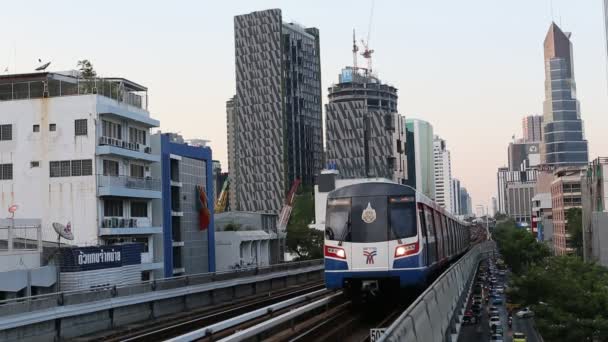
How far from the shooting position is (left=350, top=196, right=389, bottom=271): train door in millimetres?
20891

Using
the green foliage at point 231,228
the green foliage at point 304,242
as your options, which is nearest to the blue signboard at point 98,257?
the green foliage at point 231,228

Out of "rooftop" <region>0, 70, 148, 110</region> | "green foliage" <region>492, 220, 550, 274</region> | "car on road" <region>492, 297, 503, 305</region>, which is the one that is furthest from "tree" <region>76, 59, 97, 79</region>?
"green foliage" <region>492, 220, 550, 274</region>

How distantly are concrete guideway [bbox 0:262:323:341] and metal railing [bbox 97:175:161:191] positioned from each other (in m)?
13.2

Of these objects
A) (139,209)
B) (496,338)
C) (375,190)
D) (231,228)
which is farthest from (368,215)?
(231,228)

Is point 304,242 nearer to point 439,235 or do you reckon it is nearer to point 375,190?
point 439,235

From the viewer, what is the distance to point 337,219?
21.6 meters

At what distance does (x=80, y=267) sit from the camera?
124ft

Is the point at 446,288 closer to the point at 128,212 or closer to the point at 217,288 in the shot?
the point at 217,288

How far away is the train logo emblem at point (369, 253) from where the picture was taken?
68.5 feet

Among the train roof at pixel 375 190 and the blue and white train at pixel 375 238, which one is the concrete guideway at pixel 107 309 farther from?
the train roof at pixel 375 190

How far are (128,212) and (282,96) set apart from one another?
144 m

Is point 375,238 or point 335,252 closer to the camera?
point 375,238

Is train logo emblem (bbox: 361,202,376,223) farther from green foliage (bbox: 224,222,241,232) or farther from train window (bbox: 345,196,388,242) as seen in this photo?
green foliage (bbox: 224,222,241,232)

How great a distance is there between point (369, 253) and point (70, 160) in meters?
29.7
